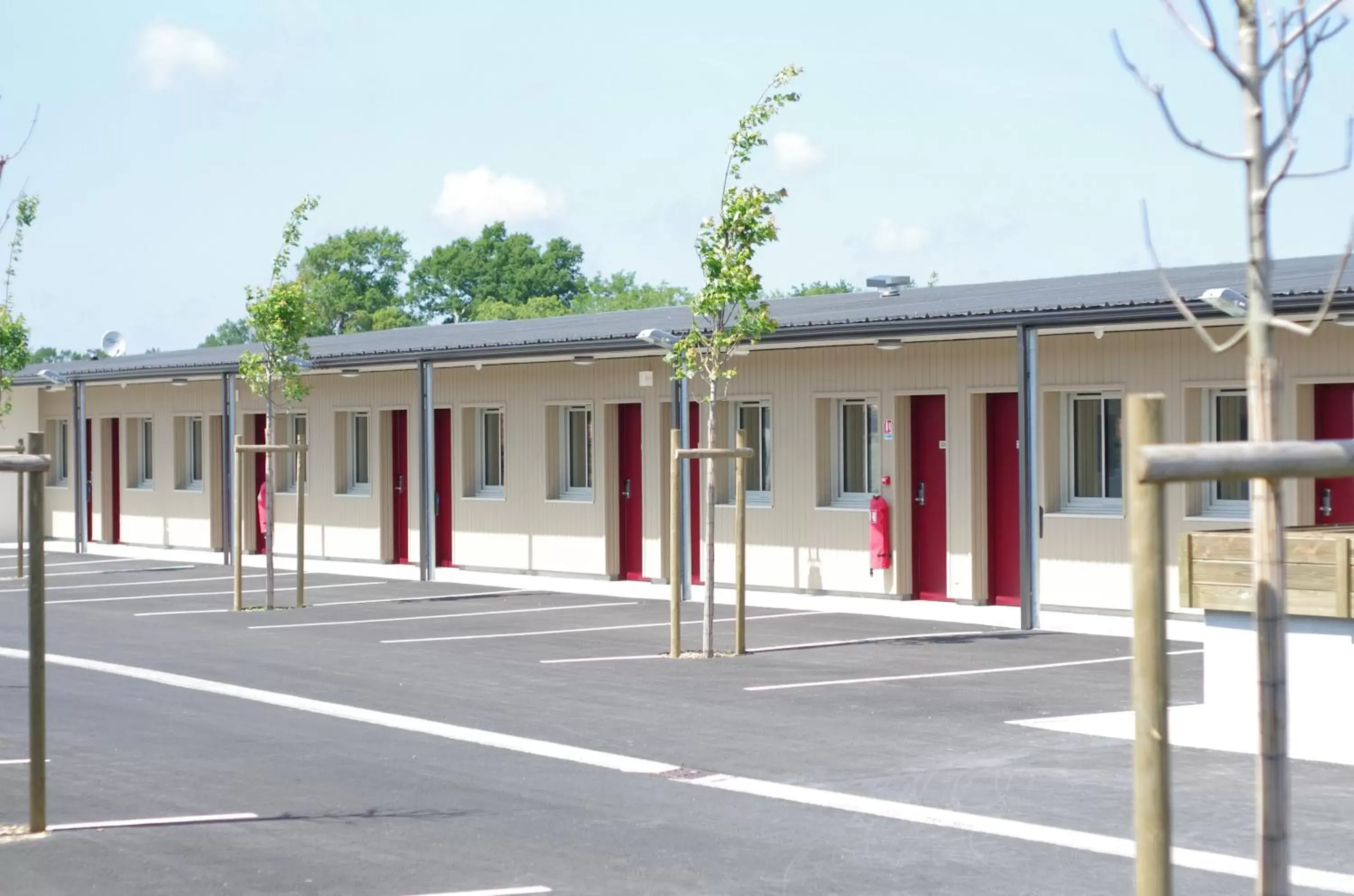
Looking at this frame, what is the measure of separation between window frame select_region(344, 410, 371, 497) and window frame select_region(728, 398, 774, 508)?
7.95 meters

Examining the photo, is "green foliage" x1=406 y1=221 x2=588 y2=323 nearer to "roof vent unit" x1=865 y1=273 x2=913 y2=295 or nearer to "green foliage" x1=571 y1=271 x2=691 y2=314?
"green foliage" x1=571 y1=271 x2=691 y2=314

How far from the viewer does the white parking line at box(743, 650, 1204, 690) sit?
13.7 m

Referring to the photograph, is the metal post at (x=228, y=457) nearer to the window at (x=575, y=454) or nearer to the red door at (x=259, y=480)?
the red door at (x=259, y=480)

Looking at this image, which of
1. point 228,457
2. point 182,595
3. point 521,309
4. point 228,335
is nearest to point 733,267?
point 182,595

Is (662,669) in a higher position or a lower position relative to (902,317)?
lower

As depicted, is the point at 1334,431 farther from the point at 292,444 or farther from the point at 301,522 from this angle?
the point at 292,444

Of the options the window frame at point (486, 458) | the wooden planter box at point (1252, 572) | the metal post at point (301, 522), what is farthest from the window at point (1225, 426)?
the window frame at point (486, 458)

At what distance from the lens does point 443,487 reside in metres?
27.2

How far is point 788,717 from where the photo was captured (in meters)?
12.2

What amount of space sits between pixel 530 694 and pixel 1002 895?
6524mm

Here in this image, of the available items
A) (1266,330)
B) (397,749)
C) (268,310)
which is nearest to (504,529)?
(268,310)

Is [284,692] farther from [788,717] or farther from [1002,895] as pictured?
[1002,895]

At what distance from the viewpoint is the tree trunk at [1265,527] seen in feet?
13.6

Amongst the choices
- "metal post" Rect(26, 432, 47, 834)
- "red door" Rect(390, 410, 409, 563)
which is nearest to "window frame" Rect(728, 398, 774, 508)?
"red door" Rect(390, 410, 409, 563)
